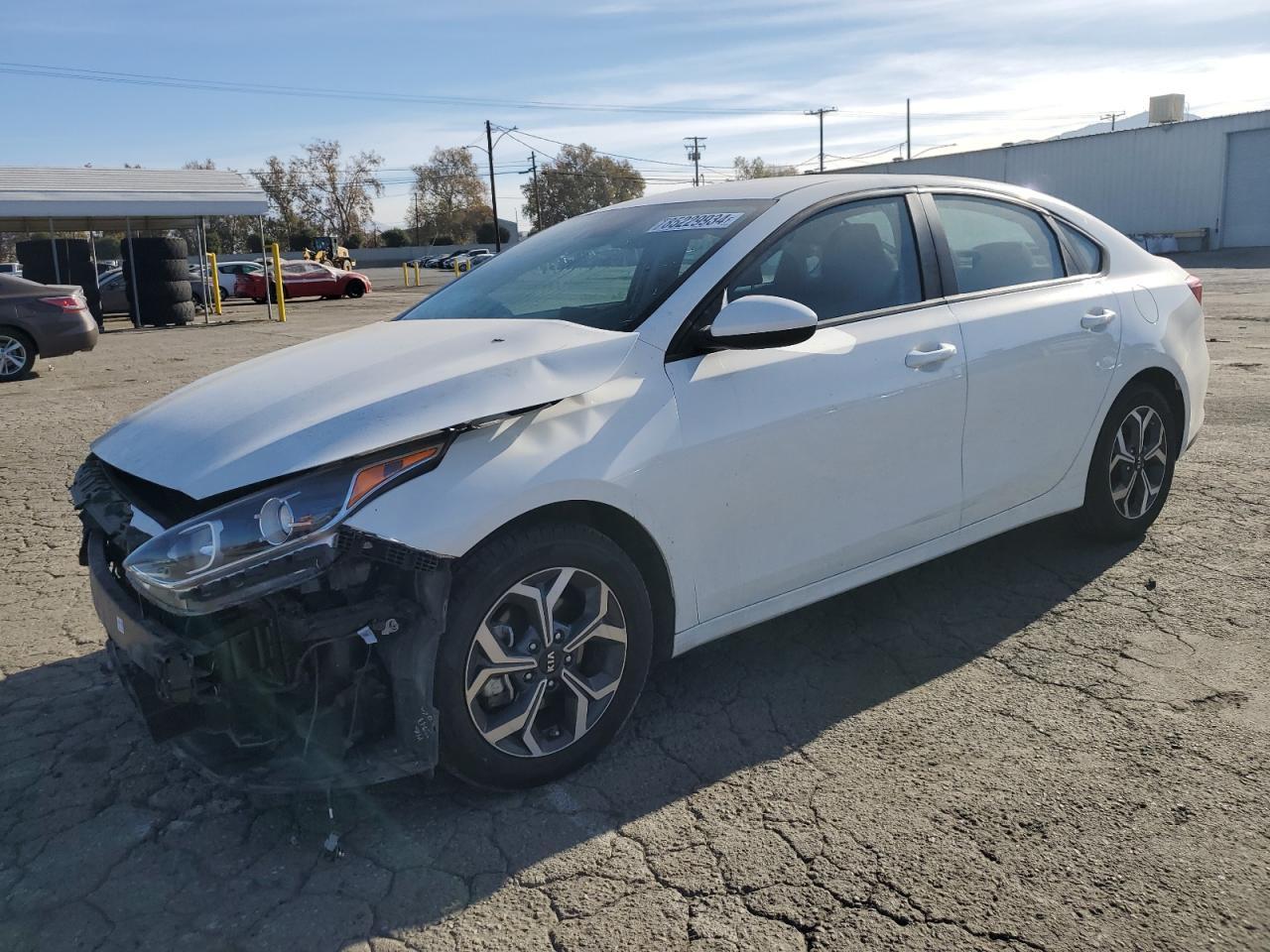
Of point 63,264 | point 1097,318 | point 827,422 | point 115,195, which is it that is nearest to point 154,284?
point 63,264

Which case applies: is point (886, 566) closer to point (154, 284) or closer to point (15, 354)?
point (15, 354)

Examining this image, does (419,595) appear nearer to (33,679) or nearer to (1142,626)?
(33,679)

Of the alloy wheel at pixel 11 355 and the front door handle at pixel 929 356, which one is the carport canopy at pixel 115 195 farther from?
the front door handle at pixel 929 356

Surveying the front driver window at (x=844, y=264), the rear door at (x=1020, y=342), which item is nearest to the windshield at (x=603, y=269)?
the front driver window at (x=844, y=264)

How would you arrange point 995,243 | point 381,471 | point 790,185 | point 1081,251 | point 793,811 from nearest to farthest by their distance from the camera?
point 381,471
point 793,811
point 790,185
point 995,243
point 1081,251

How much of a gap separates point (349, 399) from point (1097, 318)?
3.13 meters

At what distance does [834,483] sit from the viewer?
3.50 m

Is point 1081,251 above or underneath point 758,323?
above

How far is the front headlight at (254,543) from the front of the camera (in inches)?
100

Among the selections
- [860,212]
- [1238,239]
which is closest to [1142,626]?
[860,212]

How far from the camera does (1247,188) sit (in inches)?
1502

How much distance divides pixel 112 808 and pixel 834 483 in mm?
2384

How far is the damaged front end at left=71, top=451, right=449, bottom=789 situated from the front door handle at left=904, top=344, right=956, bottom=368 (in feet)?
5.88

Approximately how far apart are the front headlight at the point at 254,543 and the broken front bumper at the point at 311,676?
9 cm
